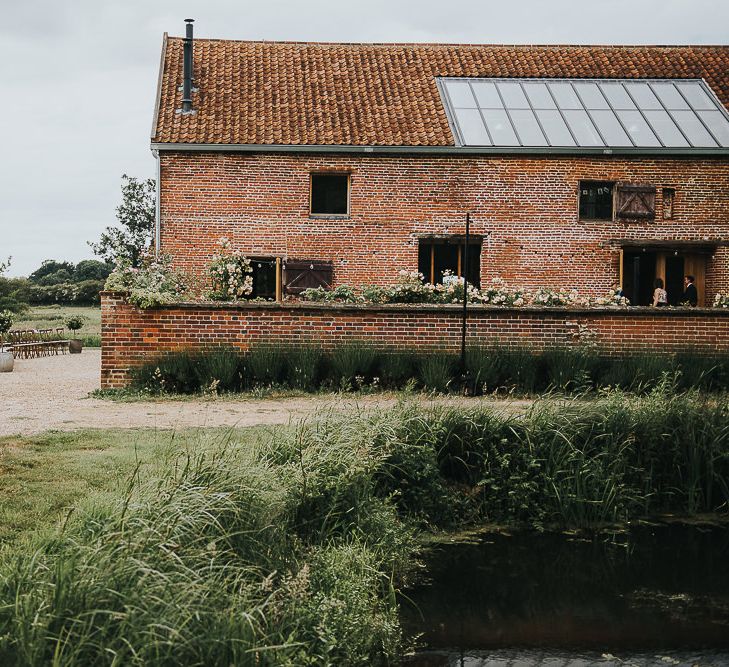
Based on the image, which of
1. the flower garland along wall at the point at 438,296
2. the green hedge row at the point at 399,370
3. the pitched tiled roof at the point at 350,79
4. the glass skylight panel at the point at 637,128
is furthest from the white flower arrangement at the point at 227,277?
the glass skylight panel at the point at 637,128

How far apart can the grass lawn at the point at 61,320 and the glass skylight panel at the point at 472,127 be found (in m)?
15.0

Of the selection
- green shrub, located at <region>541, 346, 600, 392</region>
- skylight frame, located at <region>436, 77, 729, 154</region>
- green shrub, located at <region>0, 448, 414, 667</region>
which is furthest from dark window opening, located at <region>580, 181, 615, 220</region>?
green shrub, located at <region>0, 448, 414, 667</region>

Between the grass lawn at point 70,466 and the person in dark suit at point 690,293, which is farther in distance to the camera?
the person in dark suit at point 690,293

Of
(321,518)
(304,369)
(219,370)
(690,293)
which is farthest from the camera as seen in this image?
(690,293)

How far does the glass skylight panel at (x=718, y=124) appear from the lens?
784 inches

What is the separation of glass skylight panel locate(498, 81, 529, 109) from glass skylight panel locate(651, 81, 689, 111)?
3325 millimetres

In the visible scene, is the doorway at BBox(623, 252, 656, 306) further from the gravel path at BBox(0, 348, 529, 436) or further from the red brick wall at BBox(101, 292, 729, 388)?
the gravel path at BBox(0, 348, 529, 436)

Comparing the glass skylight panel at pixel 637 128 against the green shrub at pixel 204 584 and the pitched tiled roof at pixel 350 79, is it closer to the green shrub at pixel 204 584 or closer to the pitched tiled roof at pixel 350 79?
the pitched tiled roof at pixel 350 79

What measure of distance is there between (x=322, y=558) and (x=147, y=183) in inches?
1727

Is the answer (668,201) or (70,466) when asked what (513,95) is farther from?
(70,466)

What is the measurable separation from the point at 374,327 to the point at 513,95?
10373 millimetres

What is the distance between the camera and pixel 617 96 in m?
21.2

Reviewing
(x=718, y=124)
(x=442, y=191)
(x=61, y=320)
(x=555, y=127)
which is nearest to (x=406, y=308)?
(x=442, y=191)

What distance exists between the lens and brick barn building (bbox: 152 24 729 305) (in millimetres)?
19234
